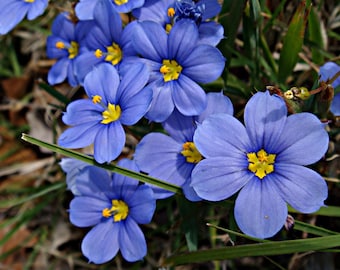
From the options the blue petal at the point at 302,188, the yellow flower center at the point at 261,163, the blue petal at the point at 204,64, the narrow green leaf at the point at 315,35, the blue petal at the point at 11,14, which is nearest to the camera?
the blue petal at the point at 302,188

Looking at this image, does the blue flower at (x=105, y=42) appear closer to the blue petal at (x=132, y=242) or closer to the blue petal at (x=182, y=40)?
the blue petal at (x=182, y=40)

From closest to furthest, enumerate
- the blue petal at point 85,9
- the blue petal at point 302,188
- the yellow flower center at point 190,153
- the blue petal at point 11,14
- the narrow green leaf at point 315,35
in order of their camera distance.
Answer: the blue petal at point 302,188
the yellow flower center at point 190,153
the blue petal at point 85,9
the blue petal at point 11,14
the narrow green leaf at point 315,35

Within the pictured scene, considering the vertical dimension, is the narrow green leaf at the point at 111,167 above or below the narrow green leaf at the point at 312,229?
above

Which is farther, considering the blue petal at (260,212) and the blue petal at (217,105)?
the blue petal at (217,105)

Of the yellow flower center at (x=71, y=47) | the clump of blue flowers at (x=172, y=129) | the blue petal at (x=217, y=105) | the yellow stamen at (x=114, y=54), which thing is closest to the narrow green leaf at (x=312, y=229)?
the clump of blue flowers at (x=172, y=129)

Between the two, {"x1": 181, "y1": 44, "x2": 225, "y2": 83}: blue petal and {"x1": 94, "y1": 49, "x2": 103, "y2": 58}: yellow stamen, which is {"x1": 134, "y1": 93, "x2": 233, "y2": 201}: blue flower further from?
{"x1": 94, "y1": 49, "x2": 103, "y2": 58}: yellow stamen

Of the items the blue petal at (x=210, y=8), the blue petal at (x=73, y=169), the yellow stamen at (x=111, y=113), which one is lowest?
the blue petal at (x=73, y=169)

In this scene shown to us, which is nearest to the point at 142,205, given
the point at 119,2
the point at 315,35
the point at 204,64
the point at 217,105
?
the point at 217,105

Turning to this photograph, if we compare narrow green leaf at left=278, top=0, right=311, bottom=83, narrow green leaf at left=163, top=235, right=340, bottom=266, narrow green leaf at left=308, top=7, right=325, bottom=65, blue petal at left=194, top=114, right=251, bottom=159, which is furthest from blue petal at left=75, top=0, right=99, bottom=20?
narrow green leaf at left=163, top=235, right=340, bottom=266
